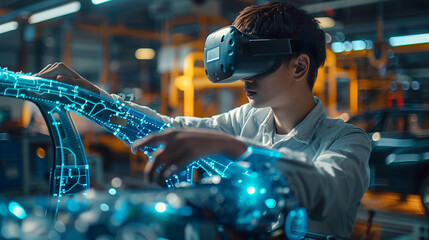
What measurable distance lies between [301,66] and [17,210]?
620mm

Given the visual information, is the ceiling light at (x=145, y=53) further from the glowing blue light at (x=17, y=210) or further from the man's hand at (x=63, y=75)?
the glowing blue light at (x=17, y=210)

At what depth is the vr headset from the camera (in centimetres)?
67

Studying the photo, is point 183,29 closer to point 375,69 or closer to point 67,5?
point 67,5

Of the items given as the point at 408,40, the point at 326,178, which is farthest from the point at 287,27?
the point at 408,40

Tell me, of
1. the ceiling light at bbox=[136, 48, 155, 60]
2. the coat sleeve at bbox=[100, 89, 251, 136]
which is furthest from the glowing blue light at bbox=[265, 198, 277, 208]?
the ceiling light at bbox=[136, 48, 155, 60]

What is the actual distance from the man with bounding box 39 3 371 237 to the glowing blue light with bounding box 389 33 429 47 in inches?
164

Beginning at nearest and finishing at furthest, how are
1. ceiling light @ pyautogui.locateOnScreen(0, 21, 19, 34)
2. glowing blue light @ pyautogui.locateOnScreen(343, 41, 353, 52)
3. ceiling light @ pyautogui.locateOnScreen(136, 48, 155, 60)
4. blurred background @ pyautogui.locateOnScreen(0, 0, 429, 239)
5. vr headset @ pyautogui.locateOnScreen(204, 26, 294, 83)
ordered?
vr headset @ pyautogui.locateOnScreen(204, 26, 294, 83) → blurred background @ pyautogui.locateOnScreen(0, 0, 429, 239) → glowing blue light @ pyautogui.locateOnScreen(343, 41, 353, 52) → ceiling light @ pyautogui.locateOnScreen(0, 21, 19, 34) → ceiling light @ pyautogui.locateOnScreen(136, 48, 155, 60)

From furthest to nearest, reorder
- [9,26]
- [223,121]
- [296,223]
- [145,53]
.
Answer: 1. [145,53]
2. [9,26]
3. [223,121]
4. [296,223]

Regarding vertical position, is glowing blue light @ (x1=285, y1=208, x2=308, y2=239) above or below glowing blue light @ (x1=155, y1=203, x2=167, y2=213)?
below

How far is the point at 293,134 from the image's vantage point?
3.26 ft

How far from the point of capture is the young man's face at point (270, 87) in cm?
81

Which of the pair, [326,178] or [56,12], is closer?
[326,178]

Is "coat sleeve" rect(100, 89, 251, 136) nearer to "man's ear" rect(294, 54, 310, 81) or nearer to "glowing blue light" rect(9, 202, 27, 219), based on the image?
"man's ear" rect(294, 54, 310, 81)

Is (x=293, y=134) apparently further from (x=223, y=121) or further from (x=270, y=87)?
(x=223, y=121)
